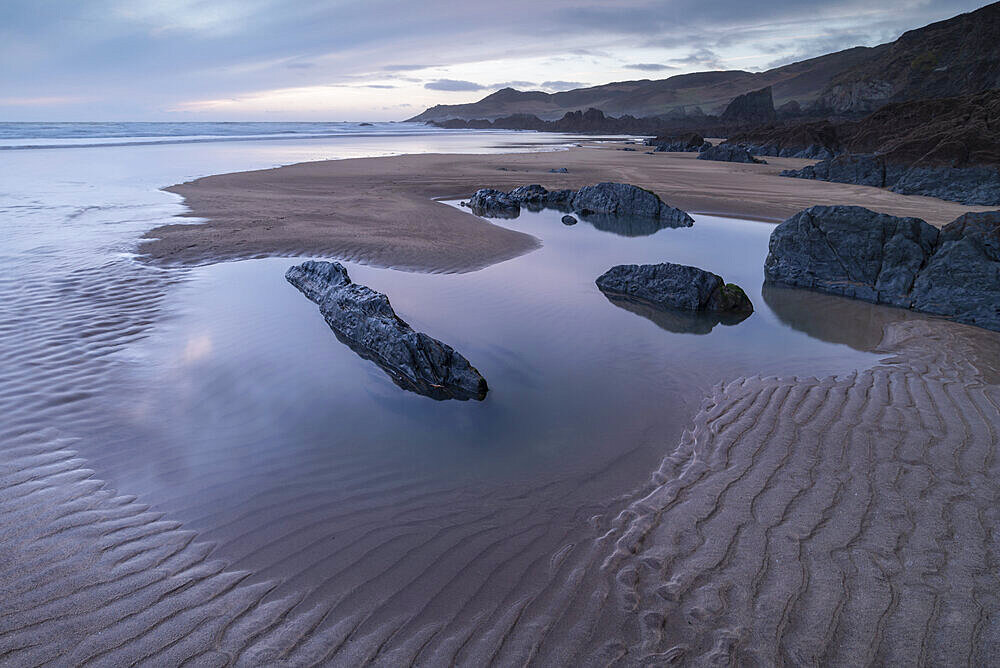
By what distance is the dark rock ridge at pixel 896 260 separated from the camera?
303 inches

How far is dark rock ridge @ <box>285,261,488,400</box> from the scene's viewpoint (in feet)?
18.1

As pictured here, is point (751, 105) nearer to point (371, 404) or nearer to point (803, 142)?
point (803, 142)

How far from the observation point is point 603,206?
17750mm

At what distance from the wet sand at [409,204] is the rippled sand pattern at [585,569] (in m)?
7.06

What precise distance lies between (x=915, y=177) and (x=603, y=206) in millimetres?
13073

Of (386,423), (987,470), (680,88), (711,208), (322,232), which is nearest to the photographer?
(987,470)

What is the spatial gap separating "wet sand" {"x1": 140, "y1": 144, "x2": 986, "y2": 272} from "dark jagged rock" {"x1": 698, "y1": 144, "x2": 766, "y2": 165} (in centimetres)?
534

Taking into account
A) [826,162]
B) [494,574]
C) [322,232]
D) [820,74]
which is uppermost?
[820,74]

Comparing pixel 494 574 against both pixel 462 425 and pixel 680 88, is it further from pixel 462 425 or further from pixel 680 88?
pixel 680 88

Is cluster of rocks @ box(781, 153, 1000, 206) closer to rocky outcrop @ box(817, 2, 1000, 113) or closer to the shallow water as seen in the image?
the shallow water

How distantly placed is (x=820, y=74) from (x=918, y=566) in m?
191

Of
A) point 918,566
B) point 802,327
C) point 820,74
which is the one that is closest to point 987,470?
point 918,566

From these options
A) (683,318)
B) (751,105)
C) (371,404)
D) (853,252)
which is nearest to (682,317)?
(683,318)

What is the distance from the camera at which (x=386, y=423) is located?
4.88 m
